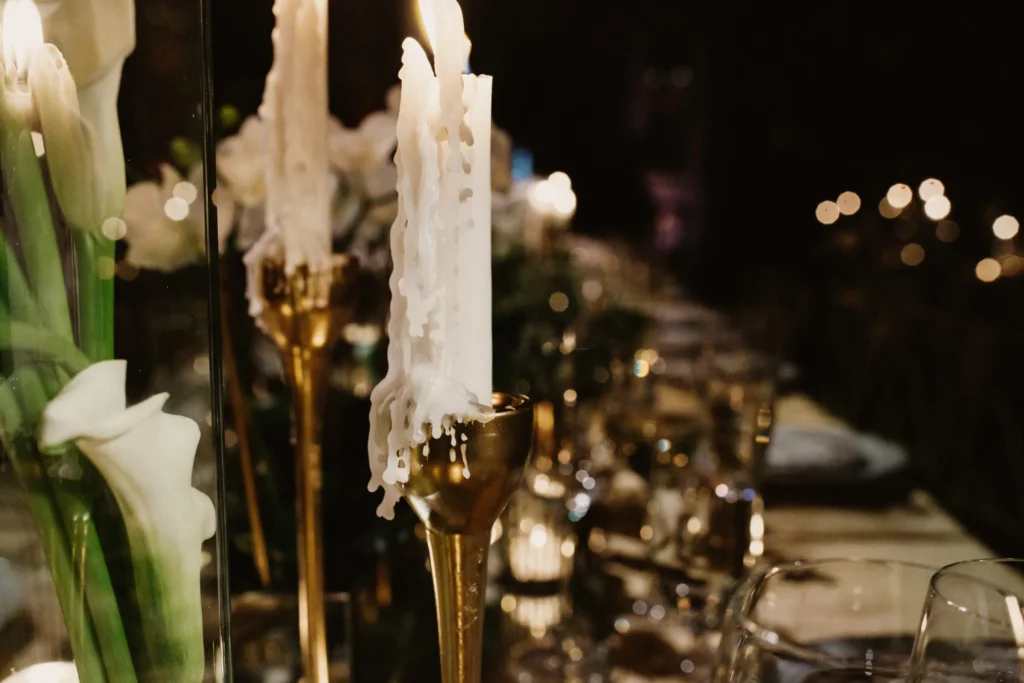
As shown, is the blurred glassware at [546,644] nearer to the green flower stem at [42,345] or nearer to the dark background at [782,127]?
the green flower stem at [42,345]

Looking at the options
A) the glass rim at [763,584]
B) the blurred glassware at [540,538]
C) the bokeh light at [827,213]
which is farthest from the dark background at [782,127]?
the glass rim at [763,584]

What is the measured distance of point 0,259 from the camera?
0.32 meters

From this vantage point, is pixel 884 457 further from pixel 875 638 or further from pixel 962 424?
pixel 962 424

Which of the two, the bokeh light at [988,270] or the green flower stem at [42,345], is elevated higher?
the green flower stem at [42,345]

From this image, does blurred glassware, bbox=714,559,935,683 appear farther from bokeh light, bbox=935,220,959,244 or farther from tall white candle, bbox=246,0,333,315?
bokeh light, bbox=935,220,959,244

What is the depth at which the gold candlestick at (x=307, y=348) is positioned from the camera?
554 mm

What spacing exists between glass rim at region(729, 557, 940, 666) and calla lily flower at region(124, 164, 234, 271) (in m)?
0.28

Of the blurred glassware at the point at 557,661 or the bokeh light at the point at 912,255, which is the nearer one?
the blurred glassware at the point at 557,661

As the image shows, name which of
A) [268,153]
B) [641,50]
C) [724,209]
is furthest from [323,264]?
[641,50]

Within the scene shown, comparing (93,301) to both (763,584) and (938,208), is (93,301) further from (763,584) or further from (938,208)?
(938,208)

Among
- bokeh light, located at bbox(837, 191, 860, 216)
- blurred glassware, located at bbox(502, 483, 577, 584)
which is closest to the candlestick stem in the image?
blurred glassware, located at bbox(502, 483, 577, 584)

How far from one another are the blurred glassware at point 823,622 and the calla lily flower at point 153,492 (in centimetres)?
23

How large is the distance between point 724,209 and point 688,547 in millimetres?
5920

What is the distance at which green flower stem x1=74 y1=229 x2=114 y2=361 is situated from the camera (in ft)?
1.09
